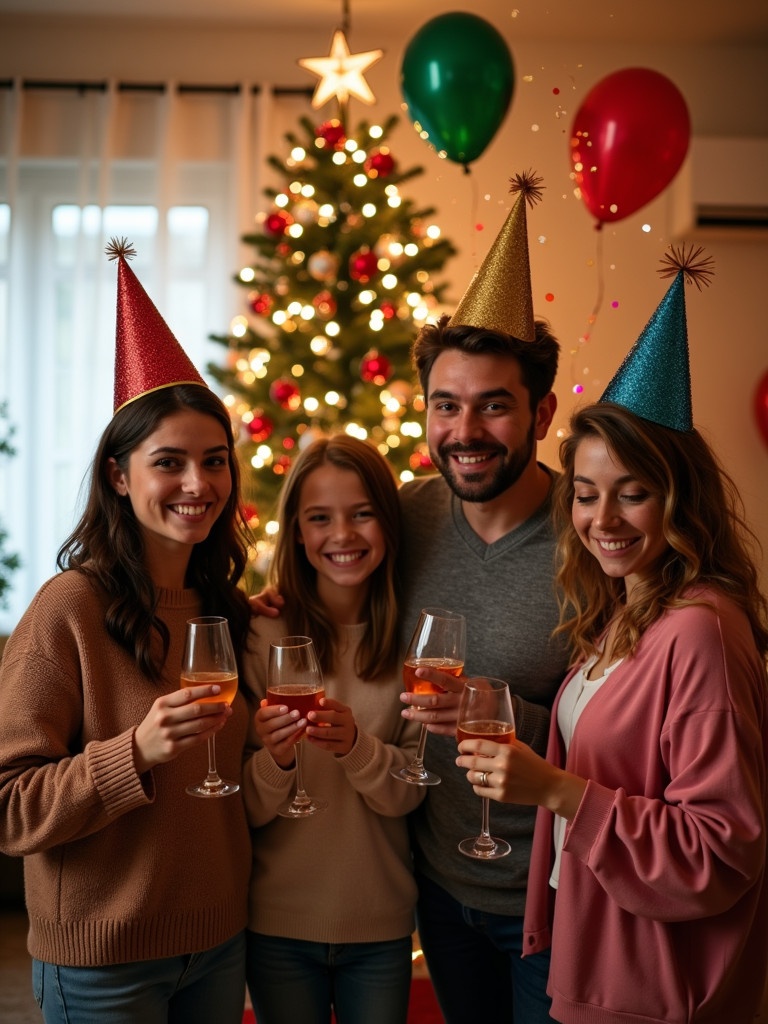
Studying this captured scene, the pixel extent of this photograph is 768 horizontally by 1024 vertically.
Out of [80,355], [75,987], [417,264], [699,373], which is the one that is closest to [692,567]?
[75,987]

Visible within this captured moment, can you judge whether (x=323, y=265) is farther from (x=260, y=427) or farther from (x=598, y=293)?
(x=598, y=293)

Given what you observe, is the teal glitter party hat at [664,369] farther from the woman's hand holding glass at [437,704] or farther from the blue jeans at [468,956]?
the blue jeans at [468,956]

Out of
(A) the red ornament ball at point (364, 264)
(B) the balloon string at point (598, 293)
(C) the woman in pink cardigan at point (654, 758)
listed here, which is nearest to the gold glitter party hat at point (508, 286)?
(C) the woman in pink cardigan at point (654, 758)

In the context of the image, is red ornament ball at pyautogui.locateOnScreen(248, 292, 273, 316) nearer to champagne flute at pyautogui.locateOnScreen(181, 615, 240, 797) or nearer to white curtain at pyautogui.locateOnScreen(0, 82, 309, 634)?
white curtain at pyautogui.locateOnScreen(0, 82, 309, 634)

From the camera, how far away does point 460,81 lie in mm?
3488

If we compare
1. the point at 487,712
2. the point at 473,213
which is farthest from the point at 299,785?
the point at 473,213

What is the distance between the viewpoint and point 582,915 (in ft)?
5.28

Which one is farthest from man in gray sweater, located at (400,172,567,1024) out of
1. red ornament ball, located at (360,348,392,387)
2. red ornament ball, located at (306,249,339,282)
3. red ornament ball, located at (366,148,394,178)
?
red ornament ball, located at (366,148,394,178)

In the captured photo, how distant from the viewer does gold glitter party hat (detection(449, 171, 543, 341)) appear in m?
1.98

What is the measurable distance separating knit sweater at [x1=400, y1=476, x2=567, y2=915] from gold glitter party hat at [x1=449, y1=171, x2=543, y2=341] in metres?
0.39

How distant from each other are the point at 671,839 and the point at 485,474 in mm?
790

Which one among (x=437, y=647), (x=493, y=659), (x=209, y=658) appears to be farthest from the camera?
(x=493, y=659)

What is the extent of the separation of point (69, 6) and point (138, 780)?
4.72m

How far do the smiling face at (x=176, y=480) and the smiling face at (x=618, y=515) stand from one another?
66 centimetres
